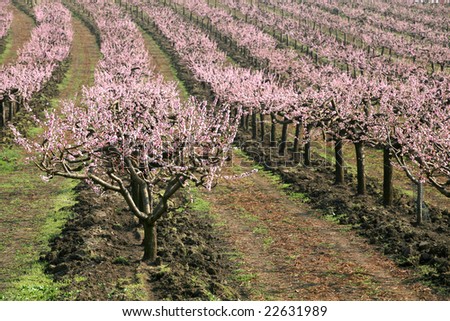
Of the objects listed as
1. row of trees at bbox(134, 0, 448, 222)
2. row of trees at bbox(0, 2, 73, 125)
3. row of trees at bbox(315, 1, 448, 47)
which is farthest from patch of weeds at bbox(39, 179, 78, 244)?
row of trees at bbox(315, 1, 448, 47)

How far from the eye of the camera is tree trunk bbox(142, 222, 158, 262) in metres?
24.4

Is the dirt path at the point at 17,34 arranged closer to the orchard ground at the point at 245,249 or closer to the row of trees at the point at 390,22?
the orchard ground at the point at 245,249

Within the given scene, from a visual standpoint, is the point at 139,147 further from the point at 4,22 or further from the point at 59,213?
the point at 4,22

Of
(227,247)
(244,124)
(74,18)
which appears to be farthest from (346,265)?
(74,18)

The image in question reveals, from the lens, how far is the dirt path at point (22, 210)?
85.4ft

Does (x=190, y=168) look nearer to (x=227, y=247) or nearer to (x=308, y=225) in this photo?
(x=227, y=247)

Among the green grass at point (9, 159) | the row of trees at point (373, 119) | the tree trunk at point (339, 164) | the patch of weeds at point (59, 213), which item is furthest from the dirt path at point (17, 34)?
the tree trunk at point (339, 164)

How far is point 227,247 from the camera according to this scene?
29.0 m

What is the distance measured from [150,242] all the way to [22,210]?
43.0 feet

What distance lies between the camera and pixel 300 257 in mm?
27453

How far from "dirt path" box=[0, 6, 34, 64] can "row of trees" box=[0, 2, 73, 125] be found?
82.3 inches

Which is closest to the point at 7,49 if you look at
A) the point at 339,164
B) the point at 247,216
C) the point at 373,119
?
the point at 339,164

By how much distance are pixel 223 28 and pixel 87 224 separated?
10487 cm
